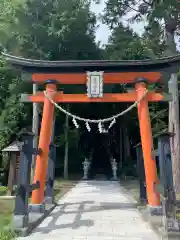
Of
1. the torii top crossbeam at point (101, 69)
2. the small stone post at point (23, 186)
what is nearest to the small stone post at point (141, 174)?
the torii top crossbeam at point (101, 69)

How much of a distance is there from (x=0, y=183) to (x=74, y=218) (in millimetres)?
8930

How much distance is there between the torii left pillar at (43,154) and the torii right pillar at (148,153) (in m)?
2.44

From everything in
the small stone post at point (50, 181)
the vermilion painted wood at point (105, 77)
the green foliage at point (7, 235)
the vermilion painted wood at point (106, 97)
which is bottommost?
the green foliage at point (7, 235)

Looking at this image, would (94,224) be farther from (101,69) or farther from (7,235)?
(101,69)

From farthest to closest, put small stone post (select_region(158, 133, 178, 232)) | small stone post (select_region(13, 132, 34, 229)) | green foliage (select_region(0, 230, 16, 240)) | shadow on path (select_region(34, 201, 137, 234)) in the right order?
shadow on path (select_region(34, 201, 137, 234)), small stone post (select_region(13, 132, 34, 229)), small stone post (select_region(158, 133, 178, 232)), green foliage (select_region(0, 230, 16, 240))

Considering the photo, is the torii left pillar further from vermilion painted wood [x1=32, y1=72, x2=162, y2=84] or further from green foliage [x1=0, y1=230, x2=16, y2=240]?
green foliage [x1=0, y1=230, x2=16, y2=240]

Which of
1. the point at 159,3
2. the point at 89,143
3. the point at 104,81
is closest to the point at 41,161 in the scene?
the point at 104,81

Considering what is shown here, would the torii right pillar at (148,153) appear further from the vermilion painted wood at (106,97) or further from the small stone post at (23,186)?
the small stone post at (23,186)

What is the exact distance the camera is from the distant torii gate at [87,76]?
23.0 ft

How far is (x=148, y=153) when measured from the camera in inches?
262

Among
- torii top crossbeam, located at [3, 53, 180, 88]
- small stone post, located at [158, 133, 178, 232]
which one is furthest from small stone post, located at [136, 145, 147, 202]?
small stone post, located at [158, 133, 178, 232]

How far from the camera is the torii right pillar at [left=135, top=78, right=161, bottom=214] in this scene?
6.36m

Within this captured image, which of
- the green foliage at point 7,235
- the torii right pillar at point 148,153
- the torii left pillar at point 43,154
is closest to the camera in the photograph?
the green foliage at point 7,235

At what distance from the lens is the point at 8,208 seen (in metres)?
8.15
